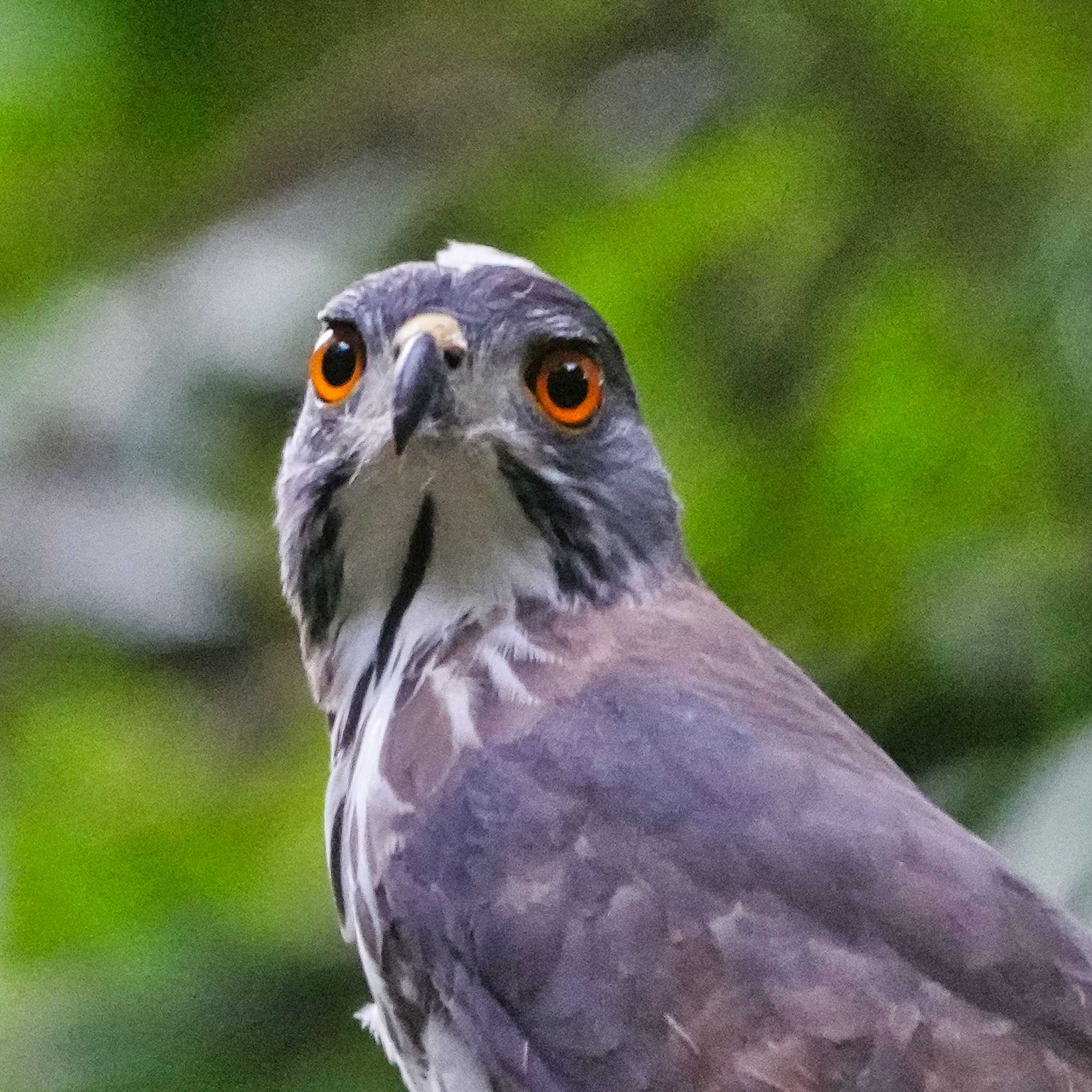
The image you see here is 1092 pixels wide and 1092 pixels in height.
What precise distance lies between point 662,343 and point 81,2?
44.2 inches

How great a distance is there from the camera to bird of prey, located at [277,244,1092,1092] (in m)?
3.22

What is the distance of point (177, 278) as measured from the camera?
14.4 ft

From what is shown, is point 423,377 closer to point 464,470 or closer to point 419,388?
point 419,388

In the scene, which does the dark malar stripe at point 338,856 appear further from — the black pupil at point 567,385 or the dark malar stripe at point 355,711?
the black pupil at point 567,385

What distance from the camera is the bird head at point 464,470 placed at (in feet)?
12.6

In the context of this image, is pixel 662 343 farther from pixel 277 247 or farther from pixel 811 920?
pixel 811 920

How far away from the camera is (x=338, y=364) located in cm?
396

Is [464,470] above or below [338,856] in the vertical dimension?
above

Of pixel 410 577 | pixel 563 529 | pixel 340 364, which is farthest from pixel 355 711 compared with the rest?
pixel 340 364

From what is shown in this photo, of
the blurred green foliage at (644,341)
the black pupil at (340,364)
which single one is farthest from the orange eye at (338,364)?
the blurred green foliage at (644,341)

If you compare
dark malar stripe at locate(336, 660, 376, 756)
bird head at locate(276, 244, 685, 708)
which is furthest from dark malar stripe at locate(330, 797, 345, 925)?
bird head at locate(276, 244, 685, 708)

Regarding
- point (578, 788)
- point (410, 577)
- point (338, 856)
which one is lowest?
point (578, 788)

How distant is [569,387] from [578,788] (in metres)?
0.78

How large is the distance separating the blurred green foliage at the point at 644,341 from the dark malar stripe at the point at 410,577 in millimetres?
429
